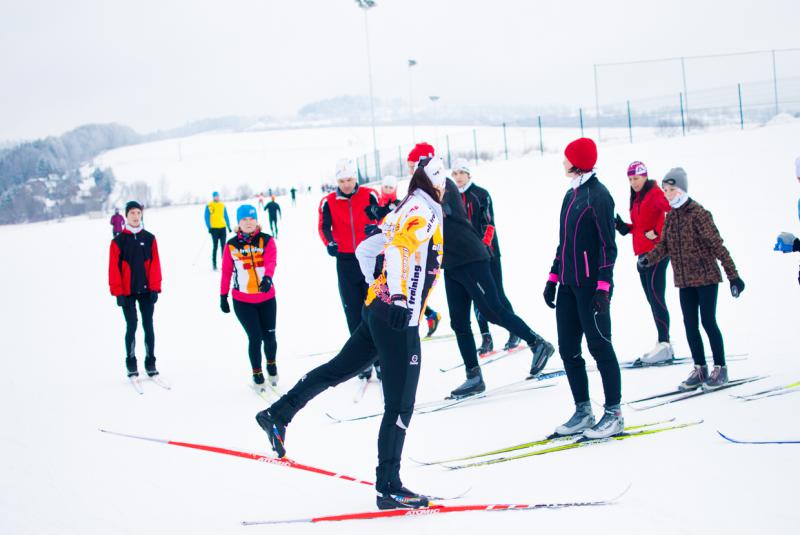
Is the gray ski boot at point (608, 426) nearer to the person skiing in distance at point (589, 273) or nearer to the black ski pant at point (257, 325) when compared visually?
the person skiing in distance at point (589, 273)

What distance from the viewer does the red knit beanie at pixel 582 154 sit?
443cm

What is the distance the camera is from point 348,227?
A: 6.51 metres

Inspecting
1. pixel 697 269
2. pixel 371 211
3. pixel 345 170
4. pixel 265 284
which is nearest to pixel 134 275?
pixel 265 284

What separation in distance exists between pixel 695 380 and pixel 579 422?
1.31 metres

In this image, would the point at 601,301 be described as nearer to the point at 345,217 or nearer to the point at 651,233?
the point at 651,233

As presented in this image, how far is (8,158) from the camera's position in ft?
413

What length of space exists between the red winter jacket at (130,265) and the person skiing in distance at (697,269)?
16.7 feet

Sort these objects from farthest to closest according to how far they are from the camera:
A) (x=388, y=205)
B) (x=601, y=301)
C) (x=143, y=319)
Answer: (x=143, y=319)
(x=388, y=205)
(x=601, y=301)

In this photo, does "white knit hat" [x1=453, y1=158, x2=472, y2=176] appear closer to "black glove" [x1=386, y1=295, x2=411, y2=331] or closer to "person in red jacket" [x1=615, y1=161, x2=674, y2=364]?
"person in red jacket" [x1=615, y1=161, x2=674, y2=364]

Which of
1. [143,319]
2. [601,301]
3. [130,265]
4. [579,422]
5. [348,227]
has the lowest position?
[579,422]

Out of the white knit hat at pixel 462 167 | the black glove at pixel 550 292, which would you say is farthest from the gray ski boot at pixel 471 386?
the white knit hat at pixel 462 167

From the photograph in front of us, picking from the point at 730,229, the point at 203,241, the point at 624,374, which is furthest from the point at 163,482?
the point at 203,241

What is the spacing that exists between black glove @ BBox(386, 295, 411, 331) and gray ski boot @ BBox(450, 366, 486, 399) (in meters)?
2.49

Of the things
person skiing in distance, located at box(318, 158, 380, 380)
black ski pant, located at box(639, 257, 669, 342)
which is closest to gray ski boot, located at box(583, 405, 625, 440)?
black ski pant, located at box(639, 257, 669, 342)
